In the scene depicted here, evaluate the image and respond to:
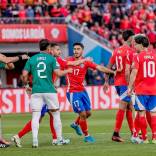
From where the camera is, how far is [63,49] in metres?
39.9

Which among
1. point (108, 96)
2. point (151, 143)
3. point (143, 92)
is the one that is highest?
point (143, 92)

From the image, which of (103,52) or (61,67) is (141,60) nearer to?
(61,67)

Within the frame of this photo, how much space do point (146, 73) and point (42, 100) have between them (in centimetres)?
221

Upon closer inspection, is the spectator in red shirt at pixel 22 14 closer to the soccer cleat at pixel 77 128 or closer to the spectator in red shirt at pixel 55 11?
the spectator in red shirt at pixel 55 11

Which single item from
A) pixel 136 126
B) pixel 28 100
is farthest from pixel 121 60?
pixel 28 100

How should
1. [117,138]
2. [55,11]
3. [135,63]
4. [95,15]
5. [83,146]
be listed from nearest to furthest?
[83,146]
[135,63]
[117,138]
[55,11]
[95,15]

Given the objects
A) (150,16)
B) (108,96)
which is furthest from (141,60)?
(150,16)

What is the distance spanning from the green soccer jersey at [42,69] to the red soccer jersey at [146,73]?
1.78m

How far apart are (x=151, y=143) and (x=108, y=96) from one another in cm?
1533

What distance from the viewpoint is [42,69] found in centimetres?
1538

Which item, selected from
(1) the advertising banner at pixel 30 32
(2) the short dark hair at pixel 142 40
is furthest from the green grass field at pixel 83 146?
(1) the advertising banner at pixel 30 32

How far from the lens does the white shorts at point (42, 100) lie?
50.4 feet

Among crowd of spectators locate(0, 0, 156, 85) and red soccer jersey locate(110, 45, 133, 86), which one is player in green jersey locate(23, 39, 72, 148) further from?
crowd of spectators locate(0, 0, 156, 85)

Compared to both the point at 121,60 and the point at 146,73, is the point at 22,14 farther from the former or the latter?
the point at 146,73
